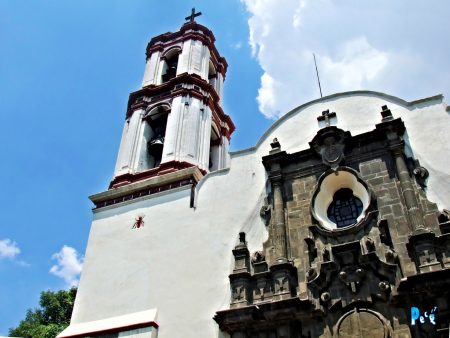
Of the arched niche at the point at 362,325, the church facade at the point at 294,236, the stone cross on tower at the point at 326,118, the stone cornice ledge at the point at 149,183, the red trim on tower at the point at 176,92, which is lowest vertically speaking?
the arched niche at the point at 362,325

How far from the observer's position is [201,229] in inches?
452

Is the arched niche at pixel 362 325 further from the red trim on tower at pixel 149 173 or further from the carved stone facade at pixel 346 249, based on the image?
the red trim on tower at pixel 149 173

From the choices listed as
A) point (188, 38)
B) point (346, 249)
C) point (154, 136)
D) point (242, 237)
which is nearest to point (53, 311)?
point (154, 136)

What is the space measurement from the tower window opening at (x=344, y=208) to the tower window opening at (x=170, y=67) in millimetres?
9476

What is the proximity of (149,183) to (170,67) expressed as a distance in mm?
7266

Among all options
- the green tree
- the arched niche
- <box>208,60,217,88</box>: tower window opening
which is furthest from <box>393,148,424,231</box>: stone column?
the green tree

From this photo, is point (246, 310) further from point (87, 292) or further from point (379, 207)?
point (87, 292)

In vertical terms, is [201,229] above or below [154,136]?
below

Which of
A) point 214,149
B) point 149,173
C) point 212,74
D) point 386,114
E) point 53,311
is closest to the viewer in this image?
point 386,114

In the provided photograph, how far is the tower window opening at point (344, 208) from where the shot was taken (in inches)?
406

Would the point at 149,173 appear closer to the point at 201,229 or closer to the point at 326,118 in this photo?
the point at 201,229

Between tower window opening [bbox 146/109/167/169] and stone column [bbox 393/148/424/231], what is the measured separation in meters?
7.68

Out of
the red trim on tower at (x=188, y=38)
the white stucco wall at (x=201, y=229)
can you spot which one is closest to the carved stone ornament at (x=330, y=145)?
the white stucco wall at (x=201, y=229)

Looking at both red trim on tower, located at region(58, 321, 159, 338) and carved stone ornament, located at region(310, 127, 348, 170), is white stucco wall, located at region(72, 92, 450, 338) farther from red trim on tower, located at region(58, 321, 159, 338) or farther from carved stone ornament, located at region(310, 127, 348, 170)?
carved stone ornament, located at region(310, 127, 348, 170)
